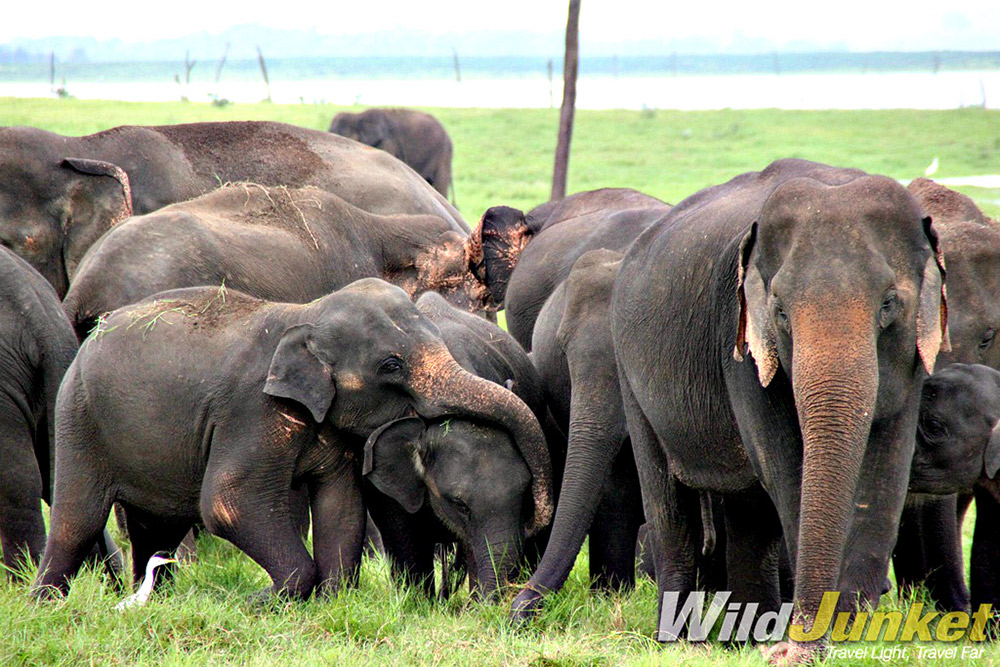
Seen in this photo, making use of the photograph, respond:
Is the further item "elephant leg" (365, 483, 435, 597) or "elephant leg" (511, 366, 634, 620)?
"elephant leg" (365, 483, 435, 597)

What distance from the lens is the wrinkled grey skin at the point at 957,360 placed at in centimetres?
548

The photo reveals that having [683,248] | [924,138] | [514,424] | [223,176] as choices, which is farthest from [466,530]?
[924,138]

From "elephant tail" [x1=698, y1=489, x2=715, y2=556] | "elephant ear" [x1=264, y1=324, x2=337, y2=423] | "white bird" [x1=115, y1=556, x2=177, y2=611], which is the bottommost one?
"white bird" [x1=115, y1=556, x2=177, y2=611]

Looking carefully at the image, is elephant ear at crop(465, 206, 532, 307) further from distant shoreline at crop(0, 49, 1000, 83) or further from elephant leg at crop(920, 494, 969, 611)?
distant shoreline at crop(0, 49, 1000, 83)

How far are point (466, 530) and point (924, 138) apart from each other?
24596mm

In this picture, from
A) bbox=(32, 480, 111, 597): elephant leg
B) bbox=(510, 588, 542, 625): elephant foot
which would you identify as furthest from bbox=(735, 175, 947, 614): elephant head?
bbox=(32, 480, 111, 597): elephant leg

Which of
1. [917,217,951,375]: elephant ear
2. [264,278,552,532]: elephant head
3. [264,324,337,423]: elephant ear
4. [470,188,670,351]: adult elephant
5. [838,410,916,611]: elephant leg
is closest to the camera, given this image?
[917,217,951,375]: elephant ear

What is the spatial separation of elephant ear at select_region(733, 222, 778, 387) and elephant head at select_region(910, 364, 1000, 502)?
0.91 metres

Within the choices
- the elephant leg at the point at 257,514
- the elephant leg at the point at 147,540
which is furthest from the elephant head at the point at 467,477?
the elephant leg at the point at 147,540

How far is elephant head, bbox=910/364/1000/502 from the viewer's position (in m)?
4.80

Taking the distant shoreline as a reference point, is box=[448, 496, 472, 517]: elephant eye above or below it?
above

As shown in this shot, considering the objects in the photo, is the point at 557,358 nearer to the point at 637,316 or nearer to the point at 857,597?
the point at 637,316

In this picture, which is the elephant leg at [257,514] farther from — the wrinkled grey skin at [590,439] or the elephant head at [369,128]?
the elephant head at [369,128]

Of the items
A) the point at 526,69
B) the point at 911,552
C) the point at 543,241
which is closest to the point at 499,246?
the point at 543,241
